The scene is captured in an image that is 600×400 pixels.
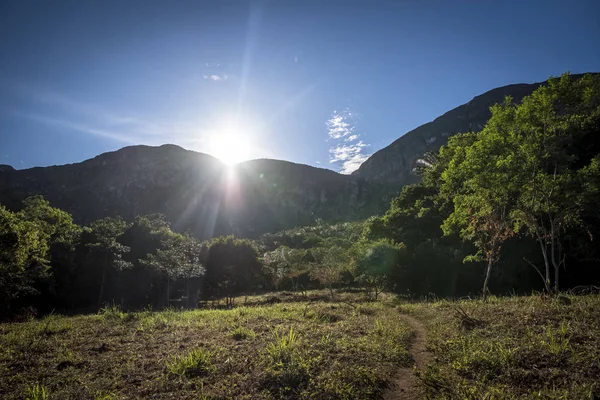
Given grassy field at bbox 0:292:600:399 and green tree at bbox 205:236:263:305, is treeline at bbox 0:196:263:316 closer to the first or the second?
green tree at bbox 205:236:263:305

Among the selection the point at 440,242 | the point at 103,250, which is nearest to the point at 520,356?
the point at 440,242

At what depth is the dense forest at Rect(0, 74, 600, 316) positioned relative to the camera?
1554 centimetres

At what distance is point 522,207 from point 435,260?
64.6ft

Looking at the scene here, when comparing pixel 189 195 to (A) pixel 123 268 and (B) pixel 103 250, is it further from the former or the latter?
(B) pixel 103 250

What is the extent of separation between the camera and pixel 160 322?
15.4 meters

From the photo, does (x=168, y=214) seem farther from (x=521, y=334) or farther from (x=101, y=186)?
(x=521, y=334)

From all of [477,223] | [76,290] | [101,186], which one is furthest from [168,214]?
[477,223]

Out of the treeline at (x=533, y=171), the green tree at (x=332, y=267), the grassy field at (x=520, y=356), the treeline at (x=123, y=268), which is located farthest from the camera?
the treeline at (x=123, y=268)

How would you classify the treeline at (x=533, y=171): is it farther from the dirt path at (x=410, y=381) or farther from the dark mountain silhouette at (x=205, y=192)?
the dark mountain silhouette at (x=205, y=192)

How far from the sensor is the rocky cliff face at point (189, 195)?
153100 mm

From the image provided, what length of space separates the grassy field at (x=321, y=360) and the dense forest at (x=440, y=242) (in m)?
6.06

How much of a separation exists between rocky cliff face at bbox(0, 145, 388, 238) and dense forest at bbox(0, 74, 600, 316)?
88337 mm

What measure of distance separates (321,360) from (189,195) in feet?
591

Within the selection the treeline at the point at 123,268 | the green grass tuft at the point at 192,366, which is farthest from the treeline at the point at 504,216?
the green grass tuft at the point at 192,366
